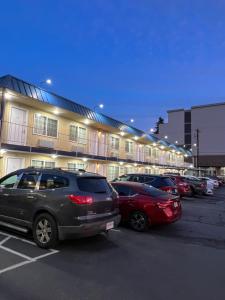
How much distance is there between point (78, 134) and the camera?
2002 centimetres

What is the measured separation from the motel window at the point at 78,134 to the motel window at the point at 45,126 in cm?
170

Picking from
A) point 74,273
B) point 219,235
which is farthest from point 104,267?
point 219,235

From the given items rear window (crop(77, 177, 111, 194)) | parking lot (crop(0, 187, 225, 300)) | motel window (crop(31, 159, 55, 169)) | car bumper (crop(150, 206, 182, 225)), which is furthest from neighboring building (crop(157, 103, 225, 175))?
rear window (crop(77, 177, 111, 194))

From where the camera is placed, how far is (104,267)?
5.14 metres

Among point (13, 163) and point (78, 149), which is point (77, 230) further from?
point (78, 149)

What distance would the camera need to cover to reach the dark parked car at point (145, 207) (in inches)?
319

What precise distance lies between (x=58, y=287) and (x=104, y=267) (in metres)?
1.14

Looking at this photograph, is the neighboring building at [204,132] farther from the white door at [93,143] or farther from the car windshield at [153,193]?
the car windshield at [153,193]

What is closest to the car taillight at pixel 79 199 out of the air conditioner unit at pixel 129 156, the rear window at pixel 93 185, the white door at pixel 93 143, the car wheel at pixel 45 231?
the rear window at pixel 93 185

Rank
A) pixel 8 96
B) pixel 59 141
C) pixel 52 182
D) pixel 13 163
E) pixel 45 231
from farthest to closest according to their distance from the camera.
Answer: pixel 59 141, pixel 13 163, pixel 8 96, pixel 52 182, pixel 45 231

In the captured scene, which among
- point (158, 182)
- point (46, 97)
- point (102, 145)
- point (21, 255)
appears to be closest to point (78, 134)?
point (102, 145)

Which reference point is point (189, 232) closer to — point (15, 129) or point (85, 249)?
point (85, 249)

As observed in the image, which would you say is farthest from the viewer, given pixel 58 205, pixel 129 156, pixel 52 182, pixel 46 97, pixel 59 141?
pixel 129 156

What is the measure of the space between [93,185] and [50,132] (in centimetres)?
1154
